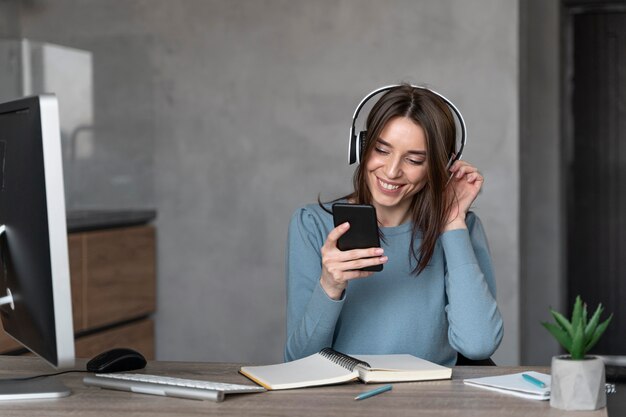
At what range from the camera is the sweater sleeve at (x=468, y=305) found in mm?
2193

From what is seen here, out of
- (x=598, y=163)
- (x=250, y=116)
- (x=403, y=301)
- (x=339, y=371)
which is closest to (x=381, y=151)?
(x=403, y=301)

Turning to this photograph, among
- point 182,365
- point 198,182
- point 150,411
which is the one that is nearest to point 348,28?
point 198,182

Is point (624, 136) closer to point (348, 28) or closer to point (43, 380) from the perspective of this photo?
point (348, 28)

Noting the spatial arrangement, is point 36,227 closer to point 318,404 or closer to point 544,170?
point 318,404

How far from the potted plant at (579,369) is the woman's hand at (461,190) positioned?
71 centimetres

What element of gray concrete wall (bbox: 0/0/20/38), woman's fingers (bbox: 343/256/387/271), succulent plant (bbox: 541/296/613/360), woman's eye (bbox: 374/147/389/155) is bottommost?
succulent plant (bbox: 541/296/613/360)

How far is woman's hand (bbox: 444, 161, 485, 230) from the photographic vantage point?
2283mm

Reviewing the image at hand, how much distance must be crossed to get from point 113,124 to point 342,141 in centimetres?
104

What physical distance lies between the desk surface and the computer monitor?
8 cm

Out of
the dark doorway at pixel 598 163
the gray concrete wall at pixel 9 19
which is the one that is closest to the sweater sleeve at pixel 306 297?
the gray concrete wall at pixel 9 19

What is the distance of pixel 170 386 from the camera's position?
171 centimetres

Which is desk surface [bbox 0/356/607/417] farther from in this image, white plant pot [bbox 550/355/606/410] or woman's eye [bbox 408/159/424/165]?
woman's eye [bbox 408/159/424/165]

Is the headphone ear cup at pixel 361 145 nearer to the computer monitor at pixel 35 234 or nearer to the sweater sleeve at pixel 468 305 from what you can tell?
the sweater sleeve at pixel 468 305

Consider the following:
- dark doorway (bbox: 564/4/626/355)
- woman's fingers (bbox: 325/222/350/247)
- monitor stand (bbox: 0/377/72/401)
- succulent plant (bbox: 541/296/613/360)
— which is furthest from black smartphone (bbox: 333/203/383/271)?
dark doorway (bbox: 564/4/626/355)
